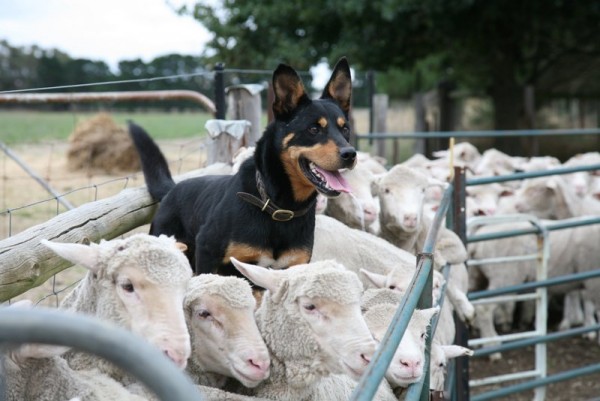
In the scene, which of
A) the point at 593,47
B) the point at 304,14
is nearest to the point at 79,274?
the point at 304,14

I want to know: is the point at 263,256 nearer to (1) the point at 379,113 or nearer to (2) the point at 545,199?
(2) the point at 545,199

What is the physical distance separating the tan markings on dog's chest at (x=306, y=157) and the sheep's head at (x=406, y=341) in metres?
0.87

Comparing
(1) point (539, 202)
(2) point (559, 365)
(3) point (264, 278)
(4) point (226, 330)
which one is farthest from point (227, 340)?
(1) point (539, 202)

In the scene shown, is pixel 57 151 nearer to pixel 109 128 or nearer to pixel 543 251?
pixel 109 128

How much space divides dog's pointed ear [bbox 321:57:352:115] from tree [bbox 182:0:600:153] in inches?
375

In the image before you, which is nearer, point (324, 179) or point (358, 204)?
point (324, 179)

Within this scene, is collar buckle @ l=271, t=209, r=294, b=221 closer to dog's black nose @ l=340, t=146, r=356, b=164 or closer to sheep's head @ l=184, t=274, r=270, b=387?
dog's black nose @ l=340, t=146, r=356, b=164

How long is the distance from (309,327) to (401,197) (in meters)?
2.82

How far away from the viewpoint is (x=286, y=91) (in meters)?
4.03

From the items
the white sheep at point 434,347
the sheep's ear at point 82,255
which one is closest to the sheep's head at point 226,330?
the sheep's ear at point 82,255

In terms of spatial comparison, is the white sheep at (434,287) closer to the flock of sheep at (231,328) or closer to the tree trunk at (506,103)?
the flock of sheep at (231,328)

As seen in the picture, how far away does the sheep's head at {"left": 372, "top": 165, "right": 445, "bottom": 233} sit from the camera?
5488 millimetres

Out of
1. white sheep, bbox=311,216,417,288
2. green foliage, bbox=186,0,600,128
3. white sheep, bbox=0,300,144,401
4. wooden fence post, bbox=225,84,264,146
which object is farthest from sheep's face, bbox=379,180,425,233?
green foliage, bbox=186,0,600,128

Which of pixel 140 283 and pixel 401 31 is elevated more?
pixel 401 31
